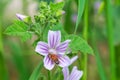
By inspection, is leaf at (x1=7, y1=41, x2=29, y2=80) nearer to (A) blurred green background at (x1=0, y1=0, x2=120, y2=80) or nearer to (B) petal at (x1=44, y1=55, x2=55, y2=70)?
(A) blurred green background at (x1=0, y1=0, x2=120, y2=80)

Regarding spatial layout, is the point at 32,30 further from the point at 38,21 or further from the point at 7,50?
the point at 7,50

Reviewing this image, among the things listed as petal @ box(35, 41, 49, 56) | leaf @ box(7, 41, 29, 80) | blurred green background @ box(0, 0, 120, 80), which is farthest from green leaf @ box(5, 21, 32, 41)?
leaf @ box(7, 41, 29, 80)

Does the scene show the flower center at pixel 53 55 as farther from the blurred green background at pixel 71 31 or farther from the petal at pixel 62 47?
the blurred green background at pixel 71 31

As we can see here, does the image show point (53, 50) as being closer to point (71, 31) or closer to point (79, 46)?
point (79, 46)

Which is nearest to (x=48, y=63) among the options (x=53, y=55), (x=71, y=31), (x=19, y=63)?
(x=53, y=55)

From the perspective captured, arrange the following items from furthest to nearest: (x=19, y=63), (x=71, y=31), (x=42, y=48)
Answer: (x=71, y=31) < (x=19, y=63) < (x=42, y=48)

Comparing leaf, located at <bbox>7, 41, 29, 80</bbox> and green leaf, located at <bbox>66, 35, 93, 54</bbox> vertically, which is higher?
green leaf, located at <bbox>66, 35, 93, 54</bbox>
